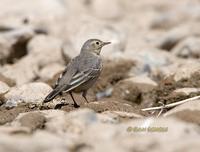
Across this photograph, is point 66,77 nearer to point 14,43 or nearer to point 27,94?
point 27,94

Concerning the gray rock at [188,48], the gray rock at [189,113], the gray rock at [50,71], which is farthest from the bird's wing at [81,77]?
the gray rock at [188,48]

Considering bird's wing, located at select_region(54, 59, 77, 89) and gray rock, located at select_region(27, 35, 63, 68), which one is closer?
bird's wing, located at select_region(54, 59, 77, 89)

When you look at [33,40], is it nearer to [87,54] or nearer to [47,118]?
[87,54]

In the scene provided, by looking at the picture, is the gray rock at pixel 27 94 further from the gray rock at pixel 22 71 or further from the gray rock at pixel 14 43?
the gray rock at pixel 14 43

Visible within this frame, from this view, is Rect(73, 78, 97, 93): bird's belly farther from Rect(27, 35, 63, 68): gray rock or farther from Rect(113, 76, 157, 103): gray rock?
Rect(27, 35, 63, 68): gray rock

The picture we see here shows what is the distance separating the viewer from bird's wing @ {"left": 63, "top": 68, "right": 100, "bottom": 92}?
10.6m

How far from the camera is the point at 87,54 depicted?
38.8 ft

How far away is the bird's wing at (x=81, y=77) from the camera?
10602 mm

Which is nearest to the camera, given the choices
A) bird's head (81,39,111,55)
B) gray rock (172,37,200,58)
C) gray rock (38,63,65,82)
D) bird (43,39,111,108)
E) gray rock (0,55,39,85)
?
bird (43,39,111,108)

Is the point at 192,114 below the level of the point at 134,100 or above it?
above

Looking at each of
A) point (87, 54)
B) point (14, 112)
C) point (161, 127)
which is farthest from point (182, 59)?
point (161, 127)

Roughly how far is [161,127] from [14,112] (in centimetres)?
315

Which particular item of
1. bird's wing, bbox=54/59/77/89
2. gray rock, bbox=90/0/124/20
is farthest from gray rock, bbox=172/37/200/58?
gray rock, bbox=90/0/124/20

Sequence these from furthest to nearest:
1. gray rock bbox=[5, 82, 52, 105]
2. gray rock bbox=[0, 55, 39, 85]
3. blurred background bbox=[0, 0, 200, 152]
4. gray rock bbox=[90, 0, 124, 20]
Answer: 1. gray rock bbox=[90, 0, 124, 20]
2. gray rock bbox=[0, 55, 39, 85]
3. gray rock bbox=[5, 82, 52, 105]
4. blurred background bbox=[0, 0, 200, 152]
